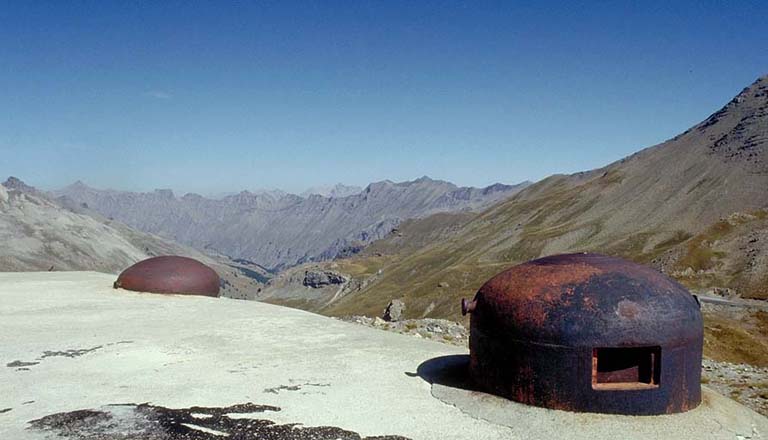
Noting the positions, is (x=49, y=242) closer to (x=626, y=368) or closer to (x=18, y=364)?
(x=18, y=364)

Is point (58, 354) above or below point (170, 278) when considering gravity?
below

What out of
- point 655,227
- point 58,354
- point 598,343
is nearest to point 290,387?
point 598,343

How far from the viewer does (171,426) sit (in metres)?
9.76

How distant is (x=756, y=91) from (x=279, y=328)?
143m

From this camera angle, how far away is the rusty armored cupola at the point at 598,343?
34.4 ft

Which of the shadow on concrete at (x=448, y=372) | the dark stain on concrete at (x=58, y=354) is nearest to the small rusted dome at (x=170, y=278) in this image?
the dark stain on concrete at (x=58, y=354)

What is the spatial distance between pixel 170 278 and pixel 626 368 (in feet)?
61.8

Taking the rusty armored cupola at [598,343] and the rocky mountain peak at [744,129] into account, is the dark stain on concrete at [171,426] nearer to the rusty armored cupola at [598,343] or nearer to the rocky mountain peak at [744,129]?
the rusty armored cupola at [598,343]

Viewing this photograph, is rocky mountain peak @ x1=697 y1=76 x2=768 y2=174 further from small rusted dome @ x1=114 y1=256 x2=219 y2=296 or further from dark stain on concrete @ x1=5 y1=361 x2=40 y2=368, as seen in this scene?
dark stain on concrete @ x1=5 y1=361 x2=40 y2=368

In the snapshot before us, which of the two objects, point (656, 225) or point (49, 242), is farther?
point (49, 242)

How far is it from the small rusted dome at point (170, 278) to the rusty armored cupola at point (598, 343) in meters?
16.3

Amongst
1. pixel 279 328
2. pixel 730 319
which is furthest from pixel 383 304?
pixel 279 328

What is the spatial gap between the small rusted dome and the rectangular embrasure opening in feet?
58.9

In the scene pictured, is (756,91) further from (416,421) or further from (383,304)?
(416,421)
